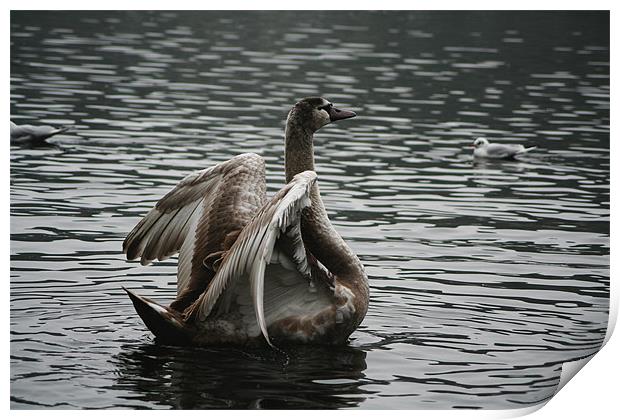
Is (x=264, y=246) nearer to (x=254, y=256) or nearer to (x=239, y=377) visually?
(x=254, y=256)

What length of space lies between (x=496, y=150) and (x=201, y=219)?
7.94 meters

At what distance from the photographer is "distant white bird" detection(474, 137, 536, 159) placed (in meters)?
16.2

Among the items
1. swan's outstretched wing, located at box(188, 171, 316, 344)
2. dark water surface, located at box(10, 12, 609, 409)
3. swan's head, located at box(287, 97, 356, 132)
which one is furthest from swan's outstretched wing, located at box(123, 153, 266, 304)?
swan's outstretched wing, located at box(188, 171, 316, 344)

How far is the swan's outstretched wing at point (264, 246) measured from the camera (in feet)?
24.2

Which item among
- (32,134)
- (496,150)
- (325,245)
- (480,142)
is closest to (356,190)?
(496,150)

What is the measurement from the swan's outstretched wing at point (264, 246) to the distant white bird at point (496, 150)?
28.1 ft

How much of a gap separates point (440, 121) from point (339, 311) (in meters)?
10.4

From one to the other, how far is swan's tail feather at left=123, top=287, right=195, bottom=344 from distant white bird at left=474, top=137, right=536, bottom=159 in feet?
28.0

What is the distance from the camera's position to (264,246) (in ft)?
24.3

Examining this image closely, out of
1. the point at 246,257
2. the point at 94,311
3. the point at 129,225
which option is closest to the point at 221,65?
the point at 129,225

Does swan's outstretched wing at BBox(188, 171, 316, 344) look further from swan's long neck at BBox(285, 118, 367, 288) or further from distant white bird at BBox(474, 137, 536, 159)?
distant white bird at BBox(474, 137, 536, 159)

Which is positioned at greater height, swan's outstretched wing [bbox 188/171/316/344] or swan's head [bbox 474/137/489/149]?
swan's outstretched wing [bbox 188/171/316/344]

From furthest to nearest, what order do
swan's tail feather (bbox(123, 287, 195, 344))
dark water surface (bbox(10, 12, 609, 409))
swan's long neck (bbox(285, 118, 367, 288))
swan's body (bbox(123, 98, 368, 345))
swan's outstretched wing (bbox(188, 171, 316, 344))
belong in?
swan's long neck (bbox(285, 118, 367, 288)) < swan's tail feather (bbox(123, 287, 195, 344)) < dark water surface (bbox(10, 12, 609, 409)) < swan's body (bbox(123, 98, 368, 345)) < swan's outstretched wing (bbox(188, 171, 316, 344))
